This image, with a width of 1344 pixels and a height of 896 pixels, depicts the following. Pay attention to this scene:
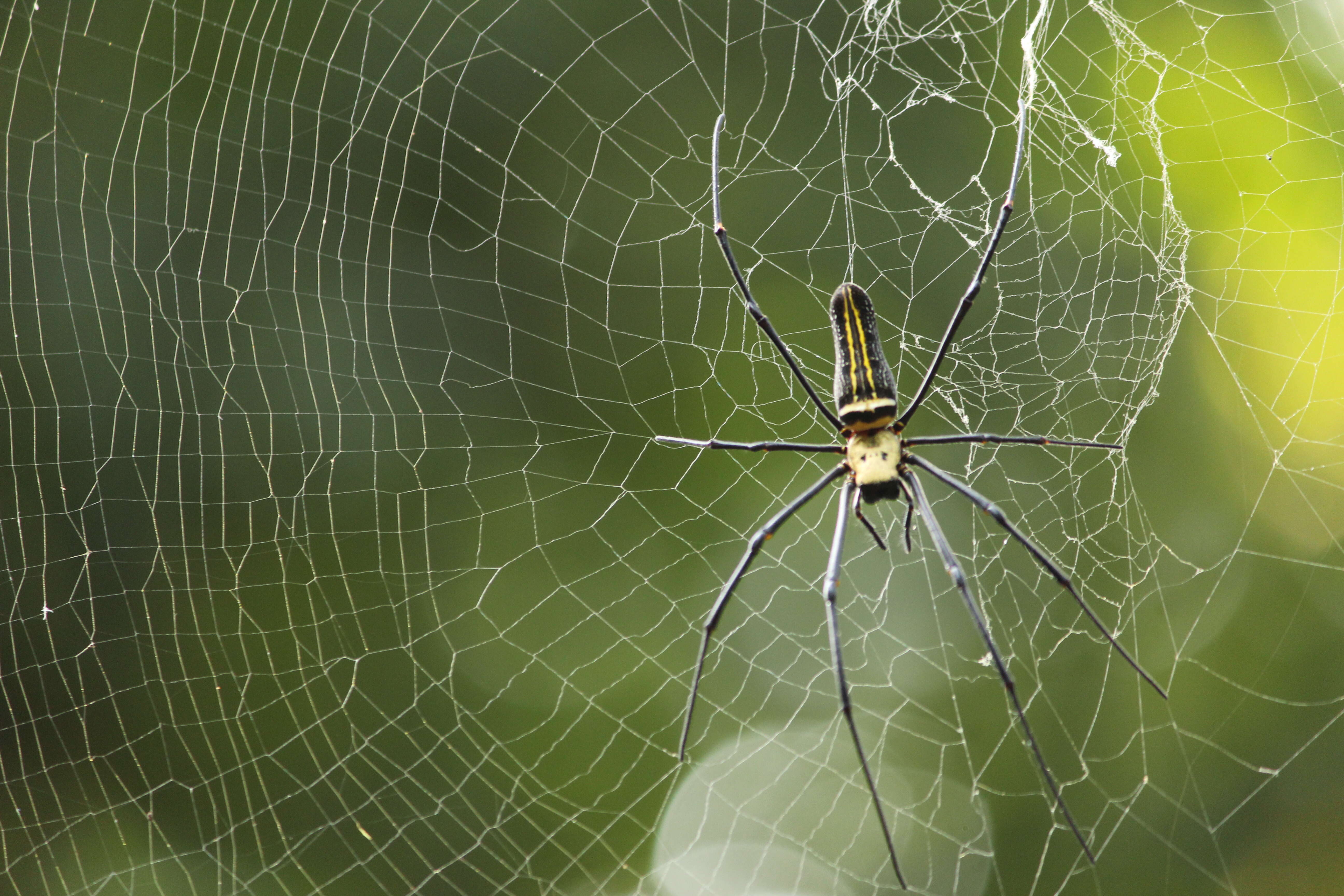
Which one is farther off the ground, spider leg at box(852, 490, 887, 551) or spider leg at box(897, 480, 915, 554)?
spider leg at box(897, 480, 915, 554)

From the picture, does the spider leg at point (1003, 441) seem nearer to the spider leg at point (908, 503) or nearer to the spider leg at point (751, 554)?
the spider leg at point (908, 503)

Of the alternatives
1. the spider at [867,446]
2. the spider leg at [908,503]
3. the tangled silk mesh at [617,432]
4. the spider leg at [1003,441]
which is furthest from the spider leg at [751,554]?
the tangled silk mesh at [617,432]

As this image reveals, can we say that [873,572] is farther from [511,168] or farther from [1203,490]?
[511,168]

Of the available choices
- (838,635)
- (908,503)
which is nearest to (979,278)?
(908,503)

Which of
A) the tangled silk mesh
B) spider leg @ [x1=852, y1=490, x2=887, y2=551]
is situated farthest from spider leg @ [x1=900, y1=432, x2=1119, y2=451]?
the tangled silk mesh

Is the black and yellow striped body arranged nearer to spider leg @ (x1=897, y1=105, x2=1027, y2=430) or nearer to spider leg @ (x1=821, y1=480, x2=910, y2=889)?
spider leg @ (x1=897, y1=105, x2=1027, y2=430)

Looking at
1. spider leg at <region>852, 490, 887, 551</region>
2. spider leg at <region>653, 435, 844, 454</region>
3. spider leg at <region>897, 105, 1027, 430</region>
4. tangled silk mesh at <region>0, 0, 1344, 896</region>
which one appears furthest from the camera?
tangled silk mesh at <region>0, 0, 1344, 896</region>
